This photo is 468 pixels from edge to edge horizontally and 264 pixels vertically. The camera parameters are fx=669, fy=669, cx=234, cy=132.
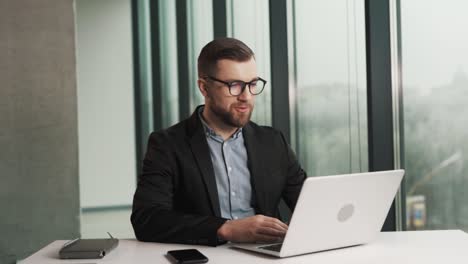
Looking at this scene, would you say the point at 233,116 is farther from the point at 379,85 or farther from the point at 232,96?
the point at 379,85

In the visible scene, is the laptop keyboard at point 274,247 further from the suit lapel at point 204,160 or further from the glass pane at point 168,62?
the glass pane at point 168,62

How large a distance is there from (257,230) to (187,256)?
0.26 metres

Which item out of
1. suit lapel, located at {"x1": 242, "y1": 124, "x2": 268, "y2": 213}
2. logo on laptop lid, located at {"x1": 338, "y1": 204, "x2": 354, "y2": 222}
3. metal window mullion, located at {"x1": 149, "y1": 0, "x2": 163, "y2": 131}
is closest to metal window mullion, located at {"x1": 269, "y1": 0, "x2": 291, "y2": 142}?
suit lapel, located at {"x1": 242, "y1": 124, "x2": 268, "y2": 213}

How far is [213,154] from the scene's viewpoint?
8.63ft

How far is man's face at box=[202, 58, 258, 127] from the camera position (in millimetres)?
2447

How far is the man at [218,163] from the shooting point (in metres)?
2.43

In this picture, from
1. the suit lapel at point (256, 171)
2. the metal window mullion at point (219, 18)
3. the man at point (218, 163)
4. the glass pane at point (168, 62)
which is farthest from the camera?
the glass pane at point (168, 62)

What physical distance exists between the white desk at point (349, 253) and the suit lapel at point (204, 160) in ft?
1.13

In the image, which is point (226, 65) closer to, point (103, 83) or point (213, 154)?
point (213, 154)

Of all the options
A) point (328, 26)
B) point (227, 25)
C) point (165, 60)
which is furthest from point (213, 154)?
point (165, 60)

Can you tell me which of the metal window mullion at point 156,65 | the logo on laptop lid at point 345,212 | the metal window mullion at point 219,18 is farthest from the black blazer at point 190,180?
the metal window mullion at point 156,65

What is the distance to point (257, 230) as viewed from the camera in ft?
6.82

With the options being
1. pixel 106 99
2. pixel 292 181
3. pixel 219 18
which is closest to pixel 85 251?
pixel 292 181

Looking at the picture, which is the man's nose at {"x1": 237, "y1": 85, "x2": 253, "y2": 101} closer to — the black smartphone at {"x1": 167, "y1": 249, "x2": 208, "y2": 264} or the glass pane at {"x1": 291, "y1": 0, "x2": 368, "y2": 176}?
the black smartphone at {"x1": 167, "y1": 249, "x2": 208, "y2": 264}
